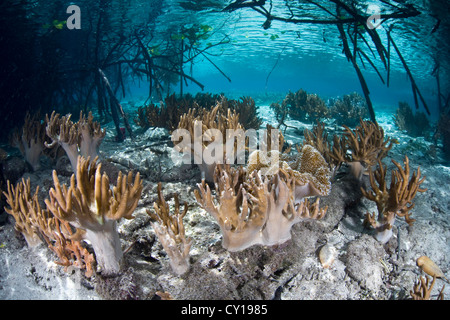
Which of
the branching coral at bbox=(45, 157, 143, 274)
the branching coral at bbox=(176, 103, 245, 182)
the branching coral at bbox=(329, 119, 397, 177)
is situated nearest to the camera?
the branching coral at bbox=(45, 157, 143, 274)

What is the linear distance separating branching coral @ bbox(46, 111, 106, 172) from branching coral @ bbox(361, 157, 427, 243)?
5063 millimetres

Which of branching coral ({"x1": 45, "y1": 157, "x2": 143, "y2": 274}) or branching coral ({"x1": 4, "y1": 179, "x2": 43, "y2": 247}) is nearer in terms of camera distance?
branching coral ({"x1": 45, "y1": 157, "x2": 143, "y2": 274})

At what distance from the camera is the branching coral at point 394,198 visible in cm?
257

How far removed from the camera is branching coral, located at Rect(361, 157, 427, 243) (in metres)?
2.57

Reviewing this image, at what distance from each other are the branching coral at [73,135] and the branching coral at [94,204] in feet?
8.47

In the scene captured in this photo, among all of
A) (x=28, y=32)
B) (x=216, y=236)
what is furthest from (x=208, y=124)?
(x=28, y=32)

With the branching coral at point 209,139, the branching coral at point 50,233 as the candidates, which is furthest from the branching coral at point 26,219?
the branching coral at point 209,139

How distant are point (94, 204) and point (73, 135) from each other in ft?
9.52

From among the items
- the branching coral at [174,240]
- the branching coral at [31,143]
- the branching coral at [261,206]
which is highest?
the branching coral at [261,206]

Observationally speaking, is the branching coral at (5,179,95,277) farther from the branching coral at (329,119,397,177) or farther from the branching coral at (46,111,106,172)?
the branching coral at (329,119,397,177)

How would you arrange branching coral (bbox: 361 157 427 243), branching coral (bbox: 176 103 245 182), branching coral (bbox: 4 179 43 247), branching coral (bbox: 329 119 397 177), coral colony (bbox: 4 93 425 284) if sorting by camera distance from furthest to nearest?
1. branching coral (bbox: 176 103 245 182)
2. branching coral (bbox: 329 119 397 177)
3. branching coral (bbox: 4 179 43 247)
4. branching coral (bbox: 361 157 427 243)
5. coral colony (bbox: 4 93 425 284)

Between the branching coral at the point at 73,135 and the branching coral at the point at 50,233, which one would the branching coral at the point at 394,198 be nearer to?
the branching coral at the point at 50,233

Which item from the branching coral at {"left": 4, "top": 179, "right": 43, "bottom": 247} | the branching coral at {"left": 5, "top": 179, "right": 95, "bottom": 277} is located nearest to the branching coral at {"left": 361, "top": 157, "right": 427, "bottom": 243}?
the branching coral at {"left": 5, "top": 179, "right": 95, "bottom": 277}
